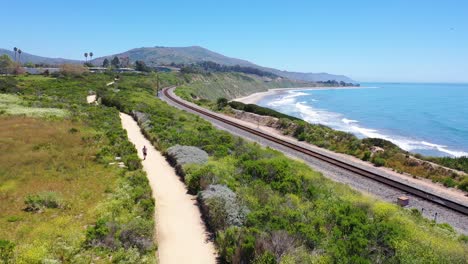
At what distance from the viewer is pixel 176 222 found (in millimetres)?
15461

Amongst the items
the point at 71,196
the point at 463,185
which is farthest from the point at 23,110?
the point at 463,185

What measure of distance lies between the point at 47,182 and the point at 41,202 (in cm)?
385

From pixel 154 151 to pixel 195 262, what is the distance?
17.2 m

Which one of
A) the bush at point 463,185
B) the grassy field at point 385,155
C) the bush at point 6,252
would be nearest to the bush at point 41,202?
the bush at point 6,252

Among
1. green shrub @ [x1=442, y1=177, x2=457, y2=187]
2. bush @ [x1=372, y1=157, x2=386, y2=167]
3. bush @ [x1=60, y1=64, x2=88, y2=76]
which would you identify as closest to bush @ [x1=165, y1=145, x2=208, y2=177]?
bush @ [x1=372, y1=157, x2=386, y2=167]

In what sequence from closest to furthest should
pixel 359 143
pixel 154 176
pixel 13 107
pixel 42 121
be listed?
pixel 154 176, pixel 359 143, pixel 42 121, pixel 13 107

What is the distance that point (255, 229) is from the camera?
12102 mm

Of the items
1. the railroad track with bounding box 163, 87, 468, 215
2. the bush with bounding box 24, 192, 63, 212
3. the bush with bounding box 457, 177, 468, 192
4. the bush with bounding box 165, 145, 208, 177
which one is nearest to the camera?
the bush with bounding box 24, 192, 63, 212

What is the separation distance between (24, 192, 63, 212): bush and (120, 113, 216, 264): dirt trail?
502 centimetres

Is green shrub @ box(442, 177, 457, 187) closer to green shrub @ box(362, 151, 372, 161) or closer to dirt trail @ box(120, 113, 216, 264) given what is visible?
green shrub @ box(362, 151, 372, 161)

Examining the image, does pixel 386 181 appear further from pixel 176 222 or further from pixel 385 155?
pixel 176 222

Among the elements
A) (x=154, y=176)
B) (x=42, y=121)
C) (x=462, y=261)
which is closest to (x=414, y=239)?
(x=462, y=261)

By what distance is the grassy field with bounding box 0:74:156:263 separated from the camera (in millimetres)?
12266

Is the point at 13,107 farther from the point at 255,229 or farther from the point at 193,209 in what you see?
the point at 255,229
